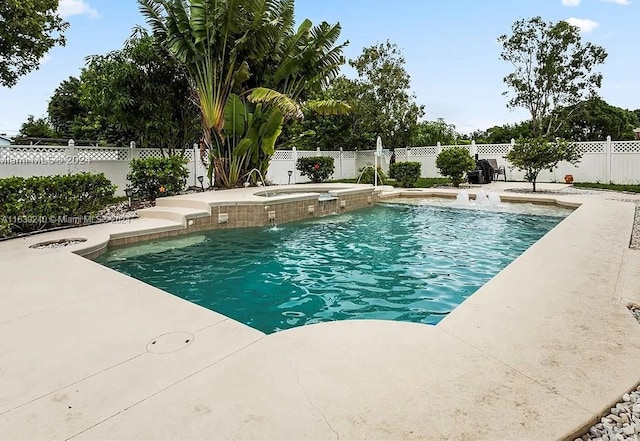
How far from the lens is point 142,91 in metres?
11.4

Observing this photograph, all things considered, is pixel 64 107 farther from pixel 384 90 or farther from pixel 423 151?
pixel 423 151

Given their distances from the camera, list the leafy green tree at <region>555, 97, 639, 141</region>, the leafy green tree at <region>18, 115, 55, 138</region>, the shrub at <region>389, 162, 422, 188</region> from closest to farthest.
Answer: the shrub at <region>389, 162, 422, 188</region> < the leafy green tree at <region>555, 97, 639, 141</region> < the leafy green tree at <region>18, 115, 55, 138</region>

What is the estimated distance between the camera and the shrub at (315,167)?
17.1m

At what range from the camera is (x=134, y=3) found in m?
10.5

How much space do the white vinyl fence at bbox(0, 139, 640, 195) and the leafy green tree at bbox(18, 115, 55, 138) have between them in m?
12.1

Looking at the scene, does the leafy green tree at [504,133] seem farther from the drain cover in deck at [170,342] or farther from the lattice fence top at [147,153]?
the drain cover in deck at [170,342]

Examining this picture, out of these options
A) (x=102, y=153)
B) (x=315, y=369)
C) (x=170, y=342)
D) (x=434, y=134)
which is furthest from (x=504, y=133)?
(x=170, y=342)

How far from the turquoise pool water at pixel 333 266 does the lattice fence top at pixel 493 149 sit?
10.6 meters

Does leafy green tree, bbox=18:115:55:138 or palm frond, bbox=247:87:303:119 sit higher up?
leafy green tree, bbox=18:115:55:138

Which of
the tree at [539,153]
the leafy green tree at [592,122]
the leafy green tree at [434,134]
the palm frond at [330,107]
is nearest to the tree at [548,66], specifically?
the leafy green tree at [592,122]

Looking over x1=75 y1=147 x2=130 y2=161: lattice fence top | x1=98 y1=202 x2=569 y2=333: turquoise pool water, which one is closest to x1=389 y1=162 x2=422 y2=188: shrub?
x1=98 y1=202 x2=569 y2=333: turquoise pool water

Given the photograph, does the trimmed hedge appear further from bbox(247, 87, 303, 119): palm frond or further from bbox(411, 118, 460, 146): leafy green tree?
bbox(411, 118, 460, 146): leafy green tree

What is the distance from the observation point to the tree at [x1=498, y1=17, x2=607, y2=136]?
768 inches

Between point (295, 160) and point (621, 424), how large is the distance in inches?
654
